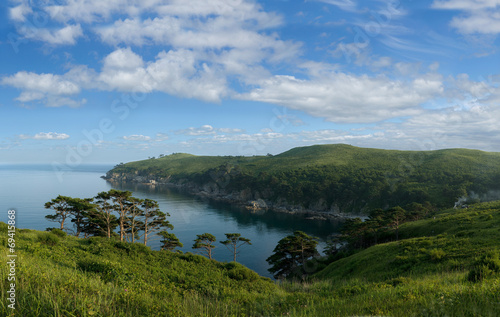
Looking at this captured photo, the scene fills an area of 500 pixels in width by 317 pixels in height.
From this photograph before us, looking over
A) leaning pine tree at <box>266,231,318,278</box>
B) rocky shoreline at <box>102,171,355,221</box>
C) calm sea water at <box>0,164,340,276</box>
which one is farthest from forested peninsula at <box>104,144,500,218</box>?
leaning pine tree at <box>266,231,318,278</box>

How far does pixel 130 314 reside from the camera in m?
5.20

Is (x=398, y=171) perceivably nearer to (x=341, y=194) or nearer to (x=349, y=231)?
(x=341, y=194)

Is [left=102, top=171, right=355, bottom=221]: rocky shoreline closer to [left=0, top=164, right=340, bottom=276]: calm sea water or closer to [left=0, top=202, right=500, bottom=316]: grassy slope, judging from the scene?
[left=0, top=164, right=340, bottom=276]: calm sea water

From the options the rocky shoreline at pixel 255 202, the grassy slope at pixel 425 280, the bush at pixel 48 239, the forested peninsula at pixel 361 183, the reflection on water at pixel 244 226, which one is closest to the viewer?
the grassy slope at pixel 425 280

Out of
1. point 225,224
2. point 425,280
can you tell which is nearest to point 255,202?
point 225,224

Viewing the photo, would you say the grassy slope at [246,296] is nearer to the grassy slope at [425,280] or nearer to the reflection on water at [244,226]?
the grassy slope at [425,280]

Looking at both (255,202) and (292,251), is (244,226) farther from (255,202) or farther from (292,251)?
(292,251)

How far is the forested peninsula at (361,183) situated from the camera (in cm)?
10194

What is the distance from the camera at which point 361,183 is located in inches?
4766

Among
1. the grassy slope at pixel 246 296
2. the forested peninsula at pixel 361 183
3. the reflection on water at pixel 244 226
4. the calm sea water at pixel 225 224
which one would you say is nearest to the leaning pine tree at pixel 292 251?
the reflection on water at pixel 244 226

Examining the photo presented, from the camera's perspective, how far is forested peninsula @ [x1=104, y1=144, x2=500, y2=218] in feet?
334

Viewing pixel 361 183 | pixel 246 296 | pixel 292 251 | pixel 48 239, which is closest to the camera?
pixel 246 296

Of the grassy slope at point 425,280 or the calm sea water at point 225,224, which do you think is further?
the calm sea water at point 225,224

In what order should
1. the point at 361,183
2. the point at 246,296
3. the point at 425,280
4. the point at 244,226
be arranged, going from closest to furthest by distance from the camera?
1. the point at 425,280
2. the point at 246,296
3. the point at 244,226
4. the point at 361,183
